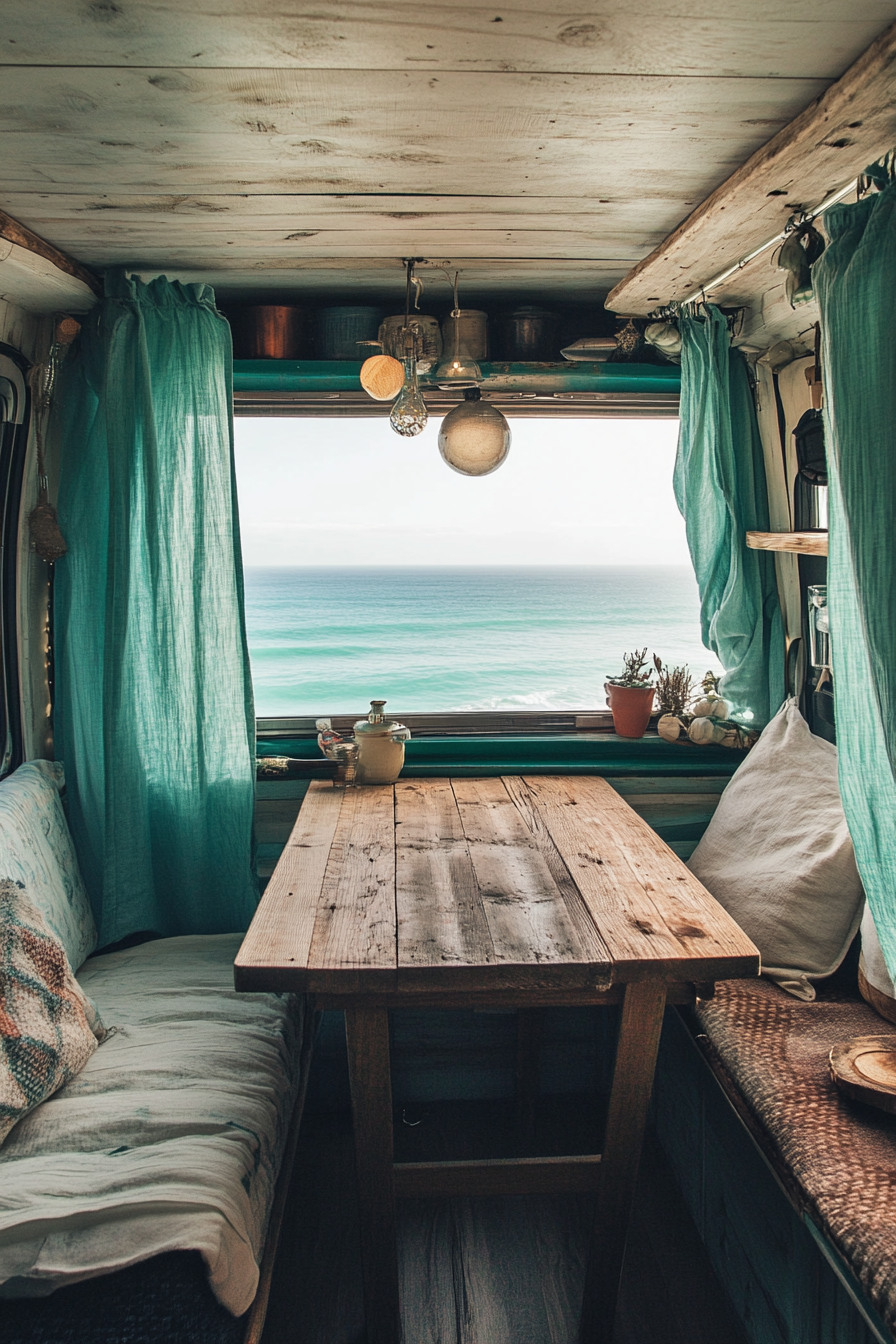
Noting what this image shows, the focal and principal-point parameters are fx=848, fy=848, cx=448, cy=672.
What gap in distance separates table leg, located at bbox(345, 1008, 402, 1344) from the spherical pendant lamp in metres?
1.65

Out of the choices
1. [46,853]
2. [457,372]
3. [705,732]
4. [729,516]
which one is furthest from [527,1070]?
[457,372]

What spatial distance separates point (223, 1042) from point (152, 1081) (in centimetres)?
19

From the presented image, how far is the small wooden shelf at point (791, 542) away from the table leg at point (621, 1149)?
1324 mm

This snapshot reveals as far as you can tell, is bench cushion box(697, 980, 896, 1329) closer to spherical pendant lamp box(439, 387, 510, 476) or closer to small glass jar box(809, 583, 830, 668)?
small glass jar box(809, 583, 830, 668)

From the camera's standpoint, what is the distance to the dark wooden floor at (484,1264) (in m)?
1.89

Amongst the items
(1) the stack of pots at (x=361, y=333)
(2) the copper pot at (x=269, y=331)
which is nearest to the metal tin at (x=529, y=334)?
(1) the stack of pots at (x=361, y=333)

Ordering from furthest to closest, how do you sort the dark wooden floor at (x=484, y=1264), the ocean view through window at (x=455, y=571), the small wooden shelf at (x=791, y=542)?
1. the ocean view through window at (x=455, y=571)
2. the small wooden shelf at (x=791, y=542)
3. the dark wooden floor at (x=484, y=1264)

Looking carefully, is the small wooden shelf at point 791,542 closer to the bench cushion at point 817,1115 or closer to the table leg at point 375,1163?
the bench cushion at point 817,1115

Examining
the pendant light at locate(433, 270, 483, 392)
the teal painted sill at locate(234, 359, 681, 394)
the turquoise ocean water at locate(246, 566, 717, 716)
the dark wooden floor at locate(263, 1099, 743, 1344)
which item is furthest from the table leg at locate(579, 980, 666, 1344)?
the turquoise ocean water at locate(246, 566, 717, 716)

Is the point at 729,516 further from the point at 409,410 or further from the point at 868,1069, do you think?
the point at 868,1069

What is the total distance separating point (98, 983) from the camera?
2.22 metres

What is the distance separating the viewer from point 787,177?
168 cm

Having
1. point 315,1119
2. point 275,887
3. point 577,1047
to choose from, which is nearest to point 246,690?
point 275,887

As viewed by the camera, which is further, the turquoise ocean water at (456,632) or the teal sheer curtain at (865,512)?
the turquoise ocean water at (456,632)
